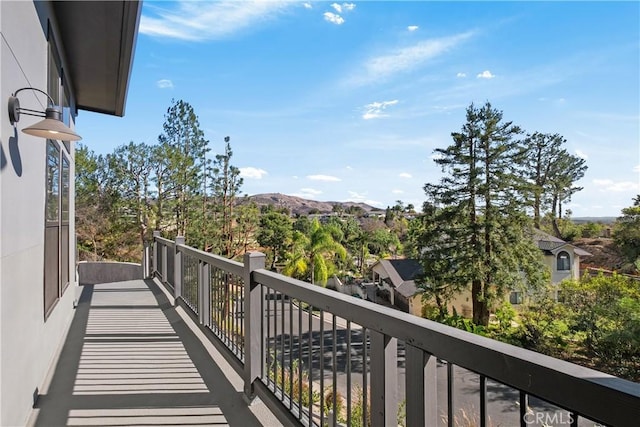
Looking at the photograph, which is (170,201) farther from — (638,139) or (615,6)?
(638,139)

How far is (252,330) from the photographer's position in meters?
2.85

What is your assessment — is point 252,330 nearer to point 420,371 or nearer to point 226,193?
point 420,371

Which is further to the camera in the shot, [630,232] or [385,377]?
[630,232]

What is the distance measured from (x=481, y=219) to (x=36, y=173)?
18.9 metres

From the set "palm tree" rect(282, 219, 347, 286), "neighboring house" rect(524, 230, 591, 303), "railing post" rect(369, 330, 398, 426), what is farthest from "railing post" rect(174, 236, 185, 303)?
"neighboring house" rect(524, 230, 591, 303)

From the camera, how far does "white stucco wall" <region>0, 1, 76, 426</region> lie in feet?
6.70

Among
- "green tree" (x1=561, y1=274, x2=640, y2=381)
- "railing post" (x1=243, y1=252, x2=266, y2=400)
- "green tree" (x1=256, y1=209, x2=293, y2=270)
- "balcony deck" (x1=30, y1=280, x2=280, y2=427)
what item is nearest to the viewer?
"balcony deck" (x1=30, y1=280, x2=280, y2=427)

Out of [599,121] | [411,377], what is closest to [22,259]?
[411,377]

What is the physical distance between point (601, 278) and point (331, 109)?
23907 millimetres

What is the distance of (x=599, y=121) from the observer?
26.8m

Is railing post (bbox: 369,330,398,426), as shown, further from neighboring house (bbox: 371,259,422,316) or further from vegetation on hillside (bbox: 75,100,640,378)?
neighboring house (bbox: 371,259,422,316)

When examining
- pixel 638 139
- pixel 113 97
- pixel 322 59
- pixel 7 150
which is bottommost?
pixel 7 150

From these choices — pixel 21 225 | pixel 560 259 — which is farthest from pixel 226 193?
pixel 560 259

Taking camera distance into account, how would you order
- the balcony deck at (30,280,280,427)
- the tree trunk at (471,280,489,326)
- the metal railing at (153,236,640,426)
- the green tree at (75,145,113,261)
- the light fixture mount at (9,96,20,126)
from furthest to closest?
the green tree at (75,145,113,261) → the tree trunk at (471,280,489,326) → the balcony deck at (30,280,280,427) → the light fixture mount at (9,96,20,126) → the metal railing at (153,236,640,426)
